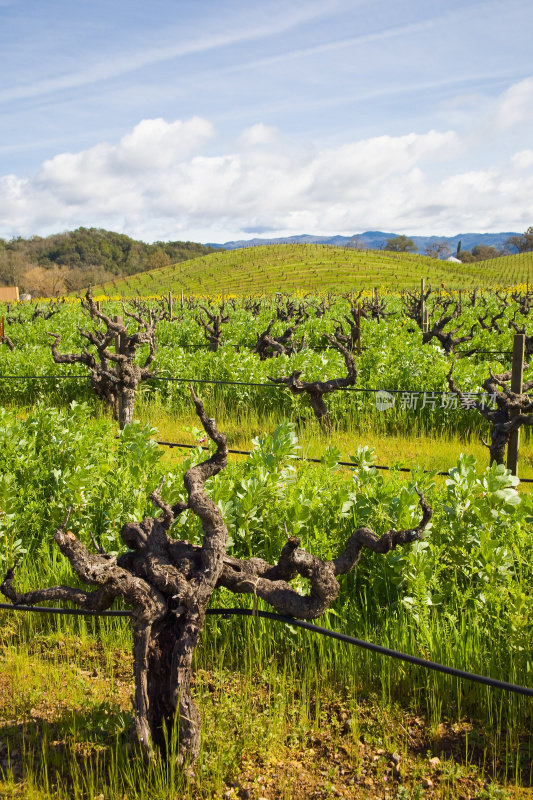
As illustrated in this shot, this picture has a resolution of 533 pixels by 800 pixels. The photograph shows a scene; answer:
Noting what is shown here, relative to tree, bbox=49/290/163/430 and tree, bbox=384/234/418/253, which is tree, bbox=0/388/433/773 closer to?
tree, bbox=49/290/163/430

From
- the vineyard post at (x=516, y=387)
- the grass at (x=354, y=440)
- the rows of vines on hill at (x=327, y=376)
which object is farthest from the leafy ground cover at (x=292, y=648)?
the rows of vines on hill at (x=327, y=376)

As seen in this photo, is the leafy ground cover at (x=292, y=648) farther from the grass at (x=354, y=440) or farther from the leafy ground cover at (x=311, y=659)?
the grass at (x=354, y=440)

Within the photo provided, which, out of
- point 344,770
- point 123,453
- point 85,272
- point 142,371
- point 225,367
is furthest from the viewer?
point 85,272

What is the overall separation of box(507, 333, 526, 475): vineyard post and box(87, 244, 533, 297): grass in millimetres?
64115

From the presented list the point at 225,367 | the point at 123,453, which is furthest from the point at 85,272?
the point at 123,453

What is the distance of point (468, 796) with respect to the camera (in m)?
2.93

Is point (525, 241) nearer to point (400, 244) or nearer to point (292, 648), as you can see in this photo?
point (400, 244)

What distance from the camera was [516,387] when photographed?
7.36m

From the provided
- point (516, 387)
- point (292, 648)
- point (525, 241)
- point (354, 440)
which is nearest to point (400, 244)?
point (525, 241)

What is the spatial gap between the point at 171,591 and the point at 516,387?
579cm

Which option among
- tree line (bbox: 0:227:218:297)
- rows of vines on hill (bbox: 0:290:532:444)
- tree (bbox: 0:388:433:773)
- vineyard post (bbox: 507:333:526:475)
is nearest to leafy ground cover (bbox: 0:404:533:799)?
tree (bbox: 0:388:433:773)

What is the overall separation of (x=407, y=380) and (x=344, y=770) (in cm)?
905

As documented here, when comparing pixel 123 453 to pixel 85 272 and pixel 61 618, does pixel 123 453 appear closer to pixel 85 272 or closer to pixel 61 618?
pixel 61 618

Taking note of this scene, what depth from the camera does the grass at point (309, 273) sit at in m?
78.6
